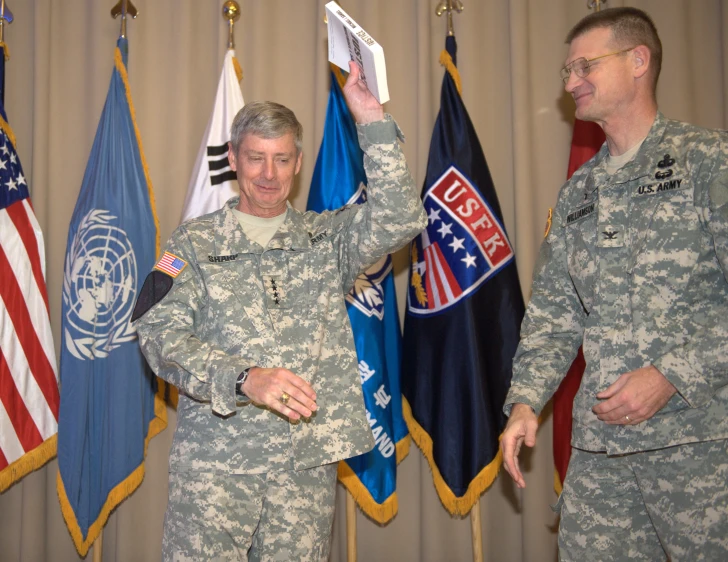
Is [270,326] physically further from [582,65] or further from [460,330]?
[460,330]

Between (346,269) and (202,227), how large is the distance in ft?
1.48

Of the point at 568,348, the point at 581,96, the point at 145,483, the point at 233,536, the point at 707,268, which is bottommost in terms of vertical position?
the point at 145,483

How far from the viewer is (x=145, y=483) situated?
11.3 feet

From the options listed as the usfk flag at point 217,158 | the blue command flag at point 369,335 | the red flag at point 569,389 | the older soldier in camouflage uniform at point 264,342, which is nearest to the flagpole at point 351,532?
the blue command flag at point 369,335

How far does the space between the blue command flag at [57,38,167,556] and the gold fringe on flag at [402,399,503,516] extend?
1.15 m

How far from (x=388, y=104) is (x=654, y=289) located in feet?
7.06

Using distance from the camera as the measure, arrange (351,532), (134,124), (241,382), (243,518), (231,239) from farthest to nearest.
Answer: (134,124) → (351,532) → (231,239) → (243,518) → (241,382)

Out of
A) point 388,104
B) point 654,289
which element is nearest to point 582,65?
point 654,289

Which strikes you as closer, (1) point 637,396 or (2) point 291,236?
(1) point 637,396

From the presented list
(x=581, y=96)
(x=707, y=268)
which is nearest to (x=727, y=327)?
(x=707, y=268)

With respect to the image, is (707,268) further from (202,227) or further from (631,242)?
(202,227)

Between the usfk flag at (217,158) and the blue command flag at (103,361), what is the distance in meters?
0.26

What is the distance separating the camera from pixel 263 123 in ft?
7.32

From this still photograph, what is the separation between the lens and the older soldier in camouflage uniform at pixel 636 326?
163 centimetres
